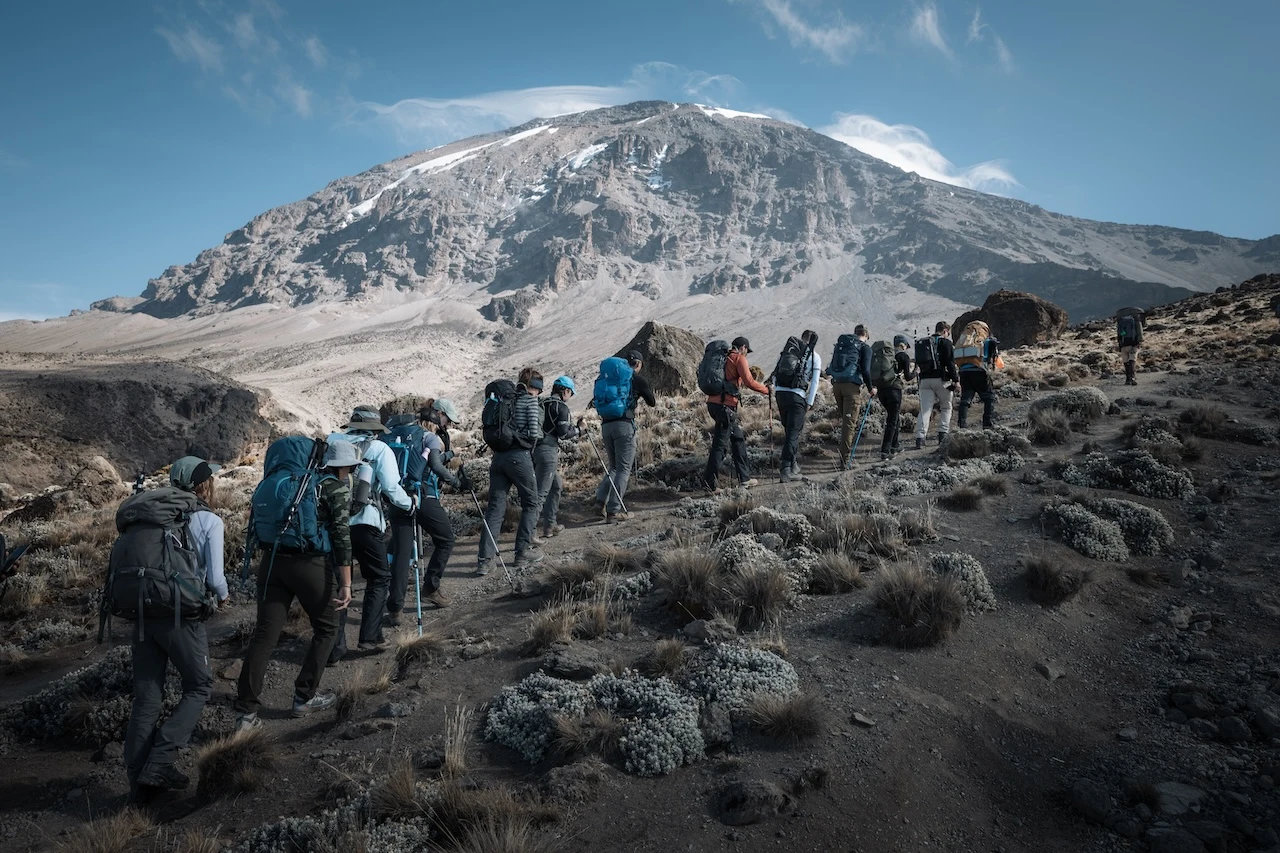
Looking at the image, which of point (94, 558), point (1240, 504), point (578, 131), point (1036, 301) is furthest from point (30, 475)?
point (578, 131)

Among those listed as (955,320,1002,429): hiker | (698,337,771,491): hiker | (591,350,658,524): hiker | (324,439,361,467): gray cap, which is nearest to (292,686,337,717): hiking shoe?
(324,439,361,467): gray cap

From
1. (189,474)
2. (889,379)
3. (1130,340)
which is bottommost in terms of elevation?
(189,474)

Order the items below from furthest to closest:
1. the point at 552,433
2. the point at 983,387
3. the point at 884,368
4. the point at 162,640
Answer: the point at 983,387, the point at 884,368, the point at 552,433, the point at 162,640

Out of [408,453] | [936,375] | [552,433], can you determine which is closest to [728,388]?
[552,433]

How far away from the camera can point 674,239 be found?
126062 mm

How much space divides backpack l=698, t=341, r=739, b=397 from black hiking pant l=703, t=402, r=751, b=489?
0.67 feet

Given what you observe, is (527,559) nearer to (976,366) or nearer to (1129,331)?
(976,366)

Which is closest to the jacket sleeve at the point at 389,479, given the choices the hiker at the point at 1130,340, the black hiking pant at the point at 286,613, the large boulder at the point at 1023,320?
the black hiking pant at the point at 286,613

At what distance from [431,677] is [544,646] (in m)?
0.83

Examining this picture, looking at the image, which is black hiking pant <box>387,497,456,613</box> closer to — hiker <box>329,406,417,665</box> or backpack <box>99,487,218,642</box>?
hiker <box>329,406,417,665</box>

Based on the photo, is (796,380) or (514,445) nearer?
(514,445)

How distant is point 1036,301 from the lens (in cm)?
2969

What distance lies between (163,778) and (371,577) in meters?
A: 1.91

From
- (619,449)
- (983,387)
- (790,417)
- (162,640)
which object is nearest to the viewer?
(162,640)
